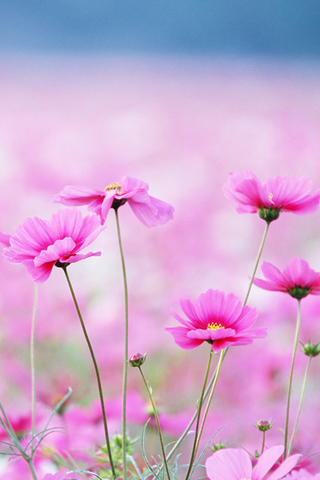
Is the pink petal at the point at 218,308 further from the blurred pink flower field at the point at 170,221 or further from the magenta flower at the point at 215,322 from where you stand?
the blurred pink flower field at the point at 170,221

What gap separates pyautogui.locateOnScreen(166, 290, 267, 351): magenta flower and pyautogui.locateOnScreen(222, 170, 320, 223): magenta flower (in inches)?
1.9

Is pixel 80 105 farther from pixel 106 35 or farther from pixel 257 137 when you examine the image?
pixel 257 137

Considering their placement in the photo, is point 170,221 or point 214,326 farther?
point 170,221

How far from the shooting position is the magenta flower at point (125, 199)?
234 millimetres

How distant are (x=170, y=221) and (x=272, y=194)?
665mm

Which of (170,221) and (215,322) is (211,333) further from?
(170,221)

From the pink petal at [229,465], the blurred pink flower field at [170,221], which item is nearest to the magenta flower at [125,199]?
the pink petal at [229,465]

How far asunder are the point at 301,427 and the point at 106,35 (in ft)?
2.32

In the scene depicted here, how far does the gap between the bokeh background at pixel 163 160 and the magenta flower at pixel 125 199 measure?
0.44 m

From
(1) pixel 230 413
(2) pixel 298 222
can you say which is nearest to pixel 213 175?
(2) pixel 298 222

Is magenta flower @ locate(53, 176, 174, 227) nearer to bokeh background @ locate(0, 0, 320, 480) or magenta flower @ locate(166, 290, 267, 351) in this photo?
magenta flower @ locate(166, 290, 267, 351)

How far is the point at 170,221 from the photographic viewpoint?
916 mm

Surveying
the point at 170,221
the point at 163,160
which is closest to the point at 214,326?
the point at 170,221

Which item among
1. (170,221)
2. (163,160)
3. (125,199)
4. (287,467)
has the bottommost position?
(287,467)
